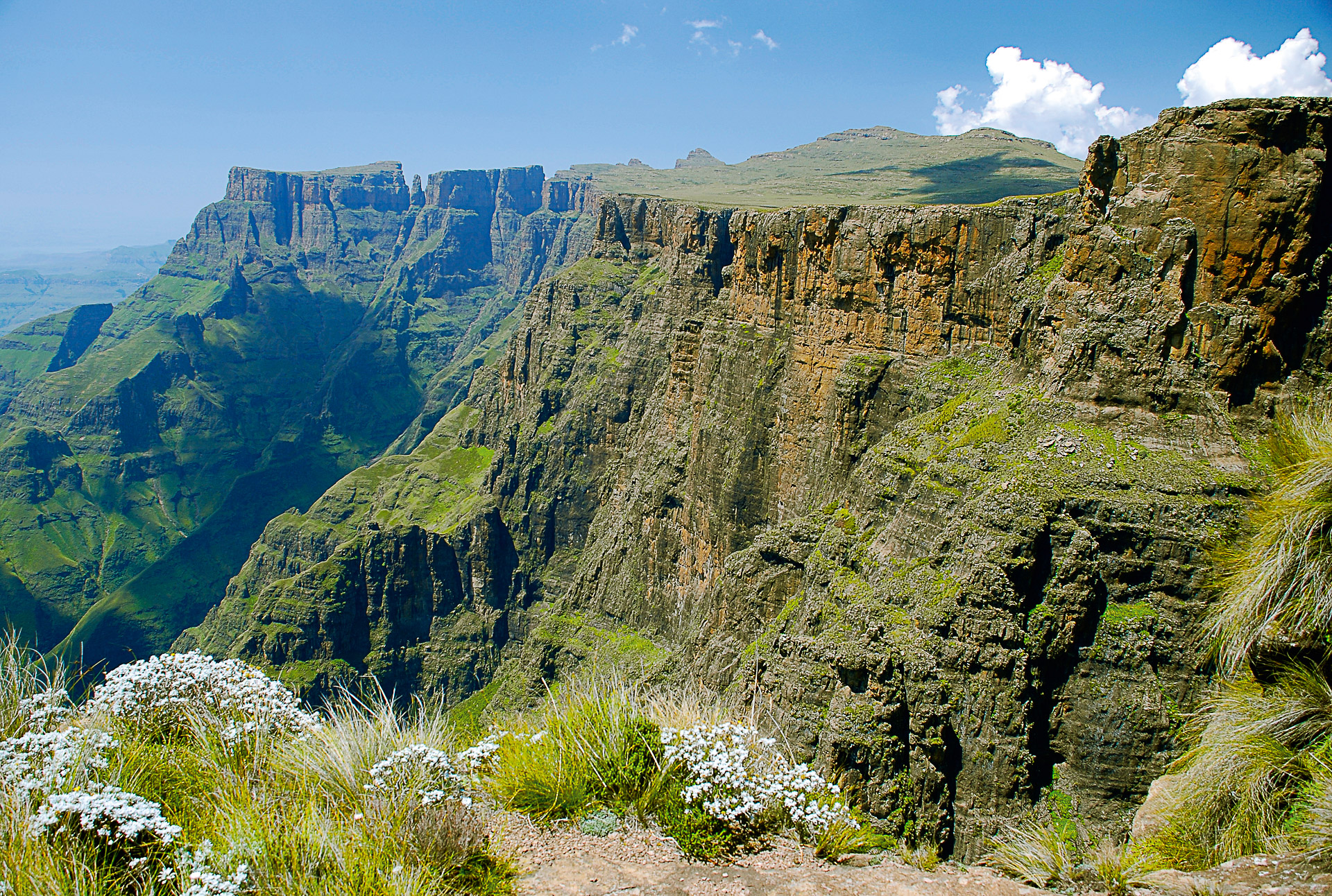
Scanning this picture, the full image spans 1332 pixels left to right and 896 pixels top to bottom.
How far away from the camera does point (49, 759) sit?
6371mm

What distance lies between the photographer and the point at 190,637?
8556 cm

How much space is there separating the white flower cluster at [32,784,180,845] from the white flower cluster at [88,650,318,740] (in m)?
1.64

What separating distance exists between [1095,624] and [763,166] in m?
160

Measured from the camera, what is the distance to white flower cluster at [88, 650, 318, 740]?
7656mm

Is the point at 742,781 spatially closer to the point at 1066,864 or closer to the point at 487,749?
the point at 487,749

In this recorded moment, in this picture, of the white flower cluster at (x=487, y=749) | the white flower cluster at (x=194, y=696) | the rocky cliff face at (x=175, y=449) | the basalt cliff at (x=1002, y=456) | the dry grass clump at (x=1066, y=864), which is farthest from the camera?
the rocky cliff face at (x=175, y=449)

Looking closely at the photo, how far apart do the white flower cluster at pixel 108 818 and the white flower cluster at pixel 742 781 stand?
4.55m

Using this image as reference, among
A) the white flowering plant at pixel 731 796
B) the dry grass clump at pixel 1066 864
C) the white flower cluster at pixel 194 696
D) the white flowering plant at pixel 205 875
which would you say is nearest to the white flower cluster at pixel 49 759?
the white flower cluster at pixel 194 696

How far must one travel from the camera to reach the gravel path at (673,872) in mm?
6531

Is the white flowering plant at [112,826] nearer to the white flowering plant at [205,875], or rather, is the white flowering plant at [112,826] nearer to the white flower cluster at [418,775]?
the white flowering plant at [205,875]

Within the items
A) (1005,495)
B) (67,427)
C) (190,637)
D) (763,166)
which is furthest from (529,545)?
(67,427)

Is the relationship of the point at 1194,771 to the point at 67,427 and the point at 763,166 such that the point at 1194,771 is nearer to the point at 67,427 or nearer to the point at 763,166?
the point at 763,166

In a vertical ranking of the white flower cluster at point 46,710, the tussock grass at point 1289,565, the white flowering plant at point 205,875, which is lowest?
the white flowering plant at point 205,875

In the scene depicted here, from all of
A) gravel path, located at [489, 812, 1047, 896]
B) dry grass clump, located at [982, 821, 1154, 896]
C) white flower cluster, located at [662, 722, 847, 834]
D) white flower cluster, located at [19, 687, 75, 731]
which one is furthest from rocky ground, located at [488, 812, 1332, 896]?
white flower cluster, located at [19, 687, 75, 731]
